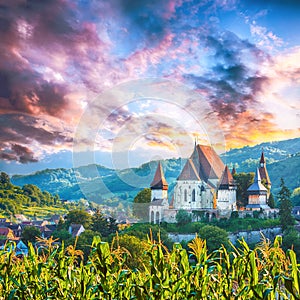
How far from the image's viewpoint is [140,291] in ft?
5.37

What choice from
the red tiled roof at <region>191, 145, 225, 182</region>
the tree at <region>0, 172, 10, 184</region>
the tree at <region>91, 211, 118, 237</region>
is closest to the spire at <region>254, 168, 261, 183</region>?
the red tiled roof at <region>191, 145, 225, 182</region>

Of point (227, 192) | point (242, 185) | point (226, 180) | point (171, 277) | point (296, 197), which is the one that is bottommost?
point (171, 277)

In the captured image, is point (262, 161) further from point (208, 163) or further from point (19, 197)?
point (19, 197)

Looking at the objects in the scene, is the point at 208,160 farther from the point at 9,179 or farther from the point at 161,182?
the point at 9,179

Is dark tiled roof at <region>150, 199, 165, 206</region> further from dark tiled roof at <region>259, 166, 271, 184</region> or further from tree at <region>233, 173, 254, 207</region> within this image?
dark tiled roof at <region>259, 166, 271, 184</region>

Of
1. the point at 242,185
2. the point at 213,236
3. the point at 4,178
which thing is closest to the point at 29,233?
the point at 4,178

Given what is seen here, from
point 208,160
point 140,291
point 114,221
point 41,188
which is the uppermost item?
point 208,160

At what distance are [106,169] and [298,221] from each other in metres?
7.26

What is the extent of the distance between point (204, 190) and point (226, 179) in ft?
3.33

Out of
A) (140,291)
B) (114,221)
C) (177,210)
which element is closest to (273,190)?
(177,210)

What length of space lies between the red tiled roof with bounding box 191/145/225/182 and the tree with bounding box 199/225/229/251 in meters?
4.68

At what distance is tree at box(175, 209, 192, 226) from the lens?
1784 centimetres

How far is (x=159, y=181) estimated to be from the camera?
20.7 metres

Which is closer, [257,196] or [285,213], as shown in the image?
[285,213]
